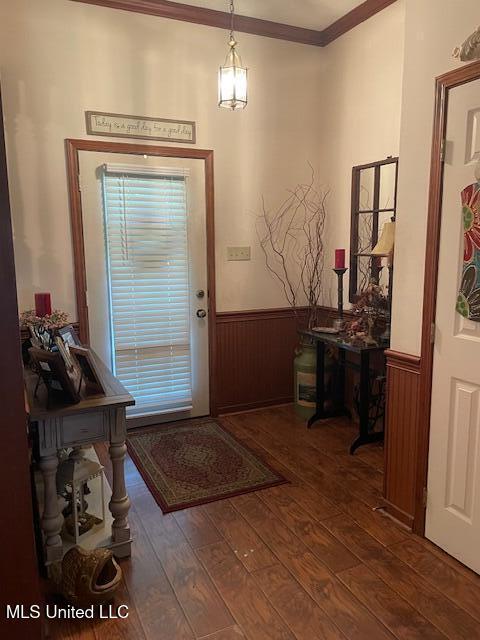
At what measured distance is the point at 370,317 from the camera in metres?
3.25

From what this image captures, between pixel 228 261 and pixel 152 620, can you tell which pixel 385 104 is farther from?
pixel 152 620

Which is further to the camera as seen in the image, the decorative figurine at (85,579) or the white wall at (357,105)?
the white wall at (357,105)

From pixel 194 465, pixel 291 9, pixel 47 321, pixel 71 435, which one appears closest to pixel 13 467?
pixel 71 435

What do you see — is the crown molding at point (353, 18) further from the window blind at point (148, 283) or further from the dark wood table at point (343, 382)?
the dark wood table at point (343, 382)

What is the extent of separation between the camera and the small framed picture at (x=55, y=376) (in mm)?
1906

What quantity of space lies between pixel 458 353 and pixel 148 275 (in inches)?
89.3

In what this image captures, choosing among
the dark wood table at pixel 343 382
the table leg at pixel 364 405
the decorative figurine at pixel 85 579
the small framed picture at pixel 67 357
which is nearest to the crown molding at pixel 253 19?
the dark wood table at pixel 343 382

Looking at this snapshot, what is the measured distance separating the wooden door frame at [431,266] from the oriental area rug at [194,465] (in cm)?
89

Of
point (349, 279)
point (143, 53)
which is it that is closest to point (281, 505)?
point (349, 279)

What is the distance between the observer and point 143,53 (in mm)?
3338

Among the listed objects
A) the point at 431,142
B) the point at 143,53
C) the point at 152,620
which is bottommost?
the point at 152,620

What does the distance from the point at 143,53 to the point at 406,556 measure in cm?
352

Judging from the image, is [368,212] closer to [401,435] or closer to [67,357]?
[401,435]

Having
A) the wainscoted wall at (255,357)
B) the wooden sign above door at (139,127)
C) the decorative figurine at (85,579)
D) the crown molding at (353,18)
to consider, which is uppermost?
the crown molding at (353,18)
